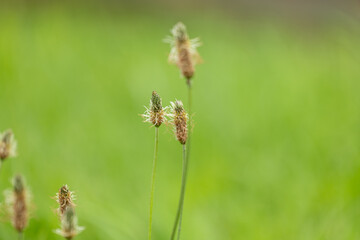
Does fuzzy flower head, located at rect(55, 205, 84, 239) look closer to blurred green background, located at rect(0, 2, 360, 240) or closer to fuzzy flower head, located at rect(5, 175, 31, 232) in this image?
fuzzy flower head, located at rect(5, 175, 31, 232)

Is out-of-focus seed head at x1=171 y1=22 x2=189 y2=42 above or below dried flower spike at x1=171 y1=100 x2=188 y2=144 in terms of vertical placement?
above

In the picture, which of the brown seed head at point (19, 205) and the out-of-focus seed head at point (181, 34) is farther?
the out-of-focus seed head at point (181, 34)

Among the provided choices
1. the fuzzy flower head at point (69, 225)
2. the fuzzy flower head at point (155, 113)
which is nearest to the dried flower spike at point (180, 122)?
the fuzzy flower head at point (155, 113)

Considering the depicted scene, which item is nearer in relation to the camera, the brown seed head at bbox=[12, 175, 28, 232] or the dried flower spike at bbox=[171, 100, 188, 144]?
the brown seed head at bbox=[12, 175, 28, 232]

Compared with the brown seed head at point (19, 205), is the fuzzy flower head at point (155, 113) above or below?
above

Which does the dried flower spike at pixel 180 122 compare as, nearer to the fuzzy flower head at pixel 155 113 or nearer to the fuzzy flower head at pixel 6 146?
the fuzzy flower head at pixel 155 113

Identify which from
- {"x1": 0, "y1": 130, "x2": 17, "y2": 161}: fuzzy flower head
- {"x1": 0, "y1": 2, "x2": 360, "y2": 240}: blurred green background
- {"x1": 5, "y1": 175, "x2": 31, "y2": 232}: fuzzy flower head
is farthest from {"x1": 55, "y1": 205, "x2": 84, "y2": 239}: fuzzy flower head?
{"x1": 0, "y1": 2, "x2": 360, "y2": 240}: blurred green background

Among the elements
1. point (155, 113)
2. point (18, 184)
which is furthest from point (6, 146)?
point (155, 113)
